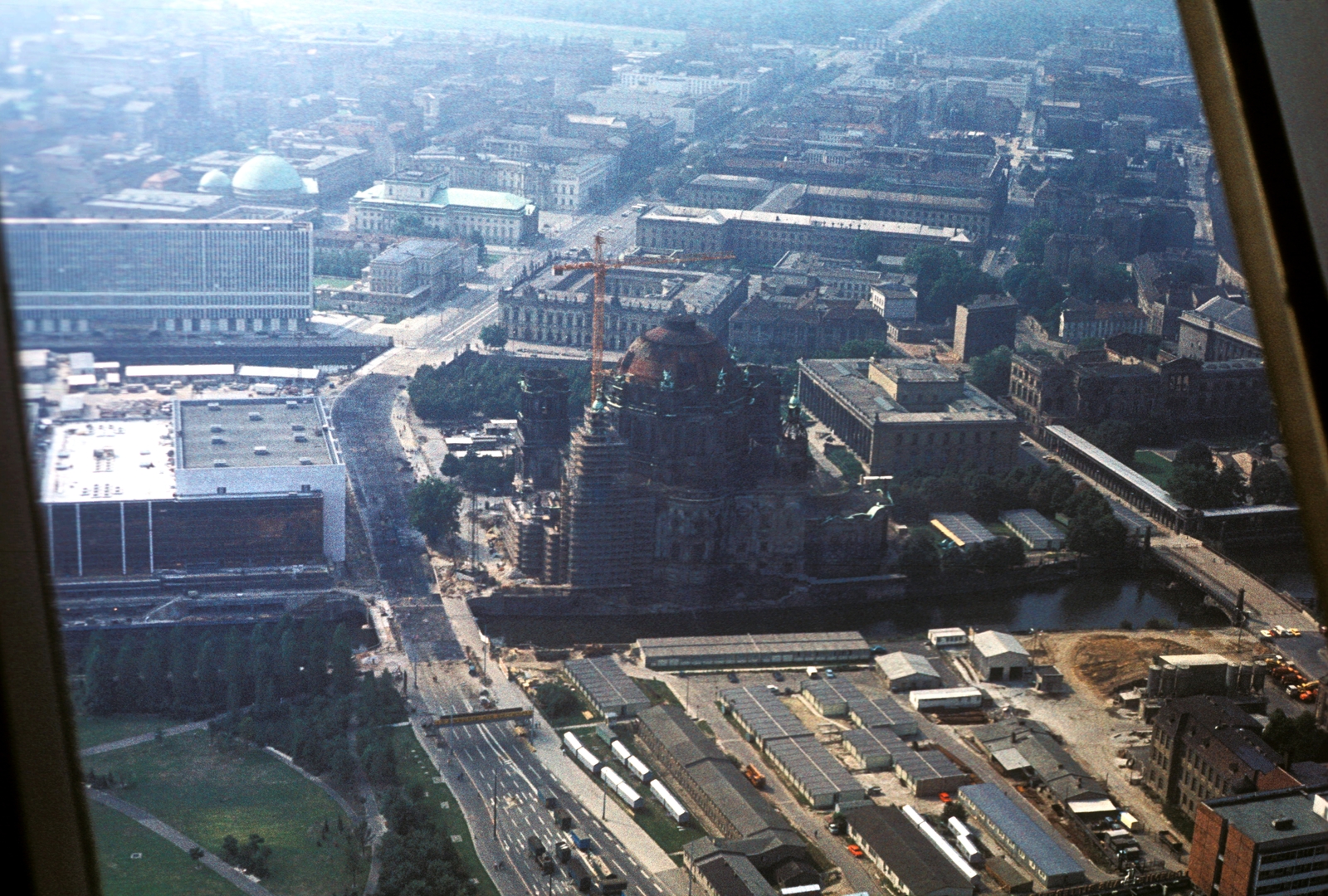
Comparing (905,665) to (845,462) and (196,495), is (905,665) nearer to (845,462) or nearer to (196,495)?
(845,462)

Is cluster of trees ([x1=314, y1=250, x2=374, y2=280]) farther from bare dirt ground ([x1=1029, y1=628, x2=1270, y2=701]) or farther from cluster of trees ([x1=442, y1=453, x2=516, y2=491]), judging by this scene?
bare dirt ground ([x1=1029, y1=628, x2=1270, y2=701])

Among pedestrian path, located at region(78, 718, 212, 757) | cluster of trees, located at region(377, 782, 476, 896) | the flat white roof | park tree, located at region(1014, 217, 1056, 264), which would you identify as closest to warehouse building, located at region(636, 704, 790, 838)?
cluster of trees, located at region(377, 782, 476, 896)

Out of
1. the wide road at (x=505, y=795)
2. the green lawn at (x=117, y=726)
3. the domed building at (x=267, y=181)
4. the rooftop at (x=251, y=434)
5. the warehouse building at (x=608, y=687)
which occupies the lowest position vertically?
the wide road at (x=505, y=795)

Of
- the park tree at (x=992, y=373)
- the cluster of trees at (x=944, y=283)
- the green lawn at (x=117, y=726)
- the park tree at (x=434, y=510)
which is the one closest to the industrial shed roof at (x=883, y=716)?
the park tree at (x=434, y=510)

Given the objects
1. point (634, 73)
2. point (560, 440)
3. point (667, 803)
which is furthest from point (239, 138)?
point (634, 73)

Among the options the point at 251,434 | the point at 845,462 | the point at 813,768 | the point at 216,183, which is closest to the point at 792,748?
the point at 813,768

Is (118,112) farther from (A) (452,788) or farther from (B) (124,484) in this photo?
(B) (124,484)

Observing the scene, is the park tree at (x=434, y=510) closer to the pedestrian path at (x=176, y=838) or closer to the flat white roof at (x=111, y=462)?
the flat white roof at (x=111, y=462)
